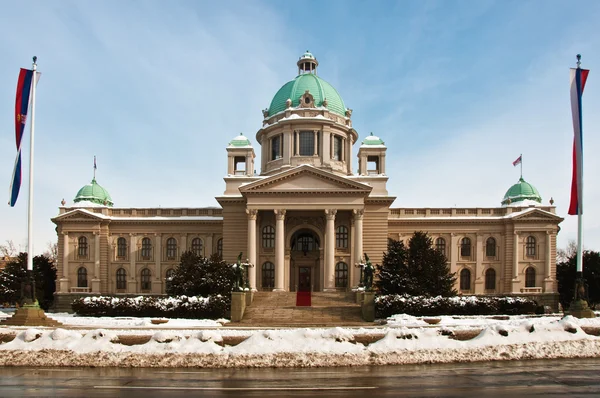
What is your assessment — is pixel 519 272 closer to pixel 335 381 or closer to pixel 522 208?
pixel 522 208

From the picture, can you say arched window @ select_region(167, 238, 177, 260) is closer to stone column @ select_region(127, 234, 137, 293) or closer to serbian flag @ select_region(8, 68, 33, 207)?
stone column @ select_region(127, 234, 137, 293)

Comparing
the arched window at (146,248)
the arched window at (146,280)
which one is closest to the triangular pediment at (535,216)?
the arched window at (146,248)

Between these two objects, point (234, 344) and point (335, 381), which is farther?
point (234, 344)

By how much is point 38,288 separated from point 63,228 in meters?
7.20

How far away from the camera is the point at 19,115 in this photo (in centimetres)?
3191

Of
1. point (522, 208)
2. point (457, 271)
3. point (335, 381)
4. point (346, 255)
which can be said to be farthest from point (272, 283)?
point (335, 381)

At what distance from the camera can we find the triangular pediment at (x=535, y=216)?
58406 millimetres

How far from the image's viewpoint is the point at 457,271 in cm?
6028

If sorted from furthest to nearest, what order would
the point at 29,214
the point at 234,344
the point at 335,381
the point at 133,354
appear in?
the point at 29,214, the point at 234,344, the point at 133,354, the point at 335,381

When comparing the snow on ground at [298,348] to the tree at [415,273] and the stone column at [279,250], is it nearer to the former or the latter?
the tree at [415,273]

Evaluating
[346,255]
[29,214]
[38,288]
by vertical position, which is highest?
[29,214]

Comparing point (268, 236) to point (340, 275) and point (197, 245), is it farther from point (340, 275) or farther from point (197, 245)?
point (197, 245)

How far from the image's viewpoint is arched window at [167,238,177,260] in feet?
206

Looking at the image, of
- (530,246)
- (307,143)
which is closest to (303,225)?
(307,143)
